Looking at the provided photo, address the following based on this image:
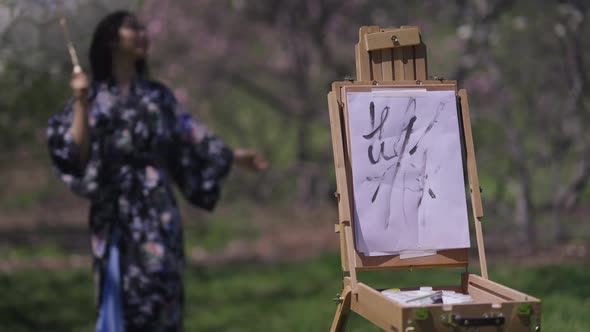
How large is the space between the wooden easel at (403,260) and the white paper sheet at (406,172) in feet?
0.16

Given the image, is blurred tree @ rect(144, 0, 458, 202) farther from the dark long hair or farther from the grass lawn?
the dark long hair

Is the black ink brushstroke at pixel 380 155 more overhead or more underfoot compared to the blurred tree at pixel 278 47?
more underfoot

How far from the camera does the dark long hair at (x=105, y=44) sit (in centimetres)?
535

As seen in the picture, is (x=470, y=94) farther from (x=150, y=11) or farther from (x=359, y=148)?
(x=359, y=148)

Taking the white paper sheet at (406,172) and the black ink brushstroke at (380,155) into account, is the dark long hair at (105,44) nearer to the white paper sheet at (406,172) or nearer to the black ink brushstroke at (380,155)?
the white paper sheet at (406,172)

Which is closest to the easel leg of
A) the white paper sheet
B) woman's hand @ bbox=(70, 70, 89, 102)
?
the white paper sheet

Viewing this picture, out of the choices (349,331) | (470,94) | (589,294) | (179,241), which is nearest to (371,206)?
(179,241)

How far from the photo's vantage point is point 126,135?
5223 mm

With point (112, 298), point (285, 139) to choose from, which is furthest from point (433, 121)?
point (285, 139)

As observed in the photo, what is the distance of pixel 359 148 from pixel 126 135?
5.29 feet

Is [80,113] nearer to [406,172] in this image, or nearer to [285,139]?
[406,172]

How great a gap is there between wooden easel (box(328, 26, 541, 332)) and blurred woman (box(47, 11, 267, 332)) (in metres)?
1.39

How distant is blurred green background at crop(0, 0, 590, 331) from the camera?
8430 millimetres

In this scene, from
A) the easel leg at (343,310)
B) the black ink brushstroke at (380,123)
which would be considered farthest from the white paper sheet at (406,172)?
the easel leg at (343,310)
